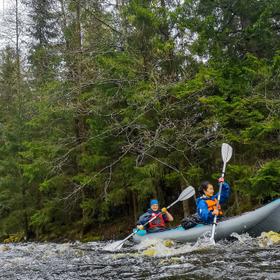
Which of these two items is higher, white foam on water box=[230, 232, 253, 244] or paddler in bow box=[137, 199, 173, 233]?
paddler in bow box=[137, 199, 173, 233]

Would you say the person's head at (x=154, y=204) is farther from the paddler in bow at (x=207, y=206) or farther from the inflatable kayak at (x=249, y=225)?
the inflatable kayak at (x=249, y=225)

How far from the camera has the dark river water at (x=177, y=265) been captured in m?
5.36

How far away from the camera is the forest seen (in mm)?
11266

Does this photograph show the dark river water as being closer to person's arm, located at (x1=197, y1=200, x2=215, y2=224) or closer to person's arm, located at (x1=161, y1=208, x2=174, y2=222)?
person's arm, located at (x1=197, y1=200, x2=215, y2=224)

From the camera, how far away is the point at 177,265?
20.2 ft

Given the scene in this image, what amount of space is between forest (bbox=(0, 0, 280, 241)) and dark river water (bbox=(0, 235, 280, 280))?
2.63 m

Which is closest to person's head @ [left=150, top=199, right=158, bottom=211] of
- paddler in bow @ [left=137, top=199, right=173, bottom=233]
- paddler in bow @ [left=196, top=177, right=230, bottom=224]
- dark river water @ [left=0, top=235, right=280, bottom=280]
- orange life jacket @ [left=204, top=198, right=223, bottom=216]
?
paddler in bow @ [left=137, top=199, right=173, bottom=233]

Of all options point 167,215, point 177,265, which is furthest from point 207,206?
point 177,265

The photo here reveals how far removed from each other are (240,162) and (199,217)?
343 centimetres

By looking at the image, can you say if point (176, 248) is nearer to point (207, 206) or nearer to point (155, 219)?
point (207, 206)

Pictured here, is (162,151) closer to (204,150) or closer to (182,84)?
(204,150)

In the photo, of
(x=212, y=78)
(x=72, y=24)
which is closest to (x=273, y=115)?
(x=212, y=78)

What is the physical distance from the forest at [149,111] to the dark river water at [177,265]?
2630 mm

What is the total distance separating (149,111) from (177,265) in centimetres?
798
